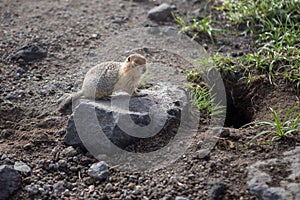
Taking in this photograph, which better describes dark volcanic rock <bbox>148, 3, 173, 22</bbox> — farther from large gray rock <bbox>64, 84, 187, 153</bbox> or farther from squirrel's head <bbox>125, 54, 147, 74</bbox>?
large gray rock <bbox>64, 84, 187, 153</bbox>

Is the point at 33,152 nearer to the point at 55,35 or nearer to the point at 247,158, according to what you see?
the point at 247,158

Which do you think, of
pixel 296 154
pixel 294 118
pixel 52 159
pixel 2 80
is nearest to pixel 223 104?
pixel 294 118

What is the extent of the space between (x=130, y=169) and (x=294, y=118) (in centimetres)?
167

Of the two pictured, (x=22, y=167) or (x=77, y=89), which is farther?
(x=77, y=89)

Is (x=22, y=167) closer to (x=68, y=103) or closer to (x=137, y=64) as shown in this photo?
(x=68, y=103)

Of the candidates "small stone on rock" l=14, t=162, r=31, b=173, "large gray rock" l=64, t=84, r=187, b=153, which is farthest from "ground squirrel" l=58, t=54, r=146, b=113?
"small stone on rock" l=14, t=162, r=31, b=173

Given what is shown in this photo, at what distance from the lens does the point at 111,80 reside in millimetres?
4746

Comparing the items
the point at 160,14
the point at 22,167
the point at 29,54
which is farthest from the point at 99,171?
the point at 160,14

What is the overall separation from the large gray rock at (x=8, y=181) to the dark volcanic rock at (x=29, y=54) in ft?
7.33

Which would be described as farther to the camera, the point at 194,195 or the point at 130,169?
the point at 130,169

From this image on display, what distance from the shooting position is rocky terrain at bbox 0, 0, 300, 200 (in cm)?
373

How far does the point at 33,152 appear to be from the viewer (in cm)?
423

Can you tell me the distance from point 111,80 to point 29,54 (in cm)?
165

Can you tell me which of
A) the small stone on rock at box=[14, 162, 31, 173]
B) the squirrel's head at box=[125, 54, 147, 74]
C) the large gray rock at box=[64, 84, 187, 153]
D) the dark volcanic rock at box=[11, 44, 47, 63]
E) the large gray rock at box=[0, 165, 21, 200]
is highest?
the dark volcanic rock at box=[11, 44, 47, 63]
